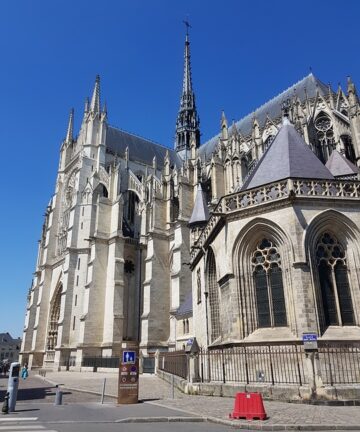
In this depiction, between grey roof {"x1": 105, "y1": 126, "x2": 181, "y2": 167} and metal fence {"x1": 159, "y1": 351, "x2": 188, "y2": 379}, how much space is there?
24.9m

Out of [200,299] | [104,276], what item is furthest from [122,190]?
[200,299]

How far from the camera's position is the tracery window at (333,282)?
1000 cm

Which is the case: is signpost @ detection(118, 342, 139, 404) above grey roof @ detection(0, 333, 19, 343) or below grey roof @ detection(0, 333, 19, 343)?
below

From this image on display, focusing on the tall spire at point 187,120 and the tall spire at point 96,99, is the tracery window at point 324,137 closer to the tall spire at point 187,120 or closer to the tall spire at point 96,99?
the tall spire at point 96,99

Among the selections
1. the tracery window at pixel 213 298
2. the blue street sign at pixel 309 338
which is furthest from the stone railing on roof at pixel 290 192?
the blue street sign at pixel 309 338

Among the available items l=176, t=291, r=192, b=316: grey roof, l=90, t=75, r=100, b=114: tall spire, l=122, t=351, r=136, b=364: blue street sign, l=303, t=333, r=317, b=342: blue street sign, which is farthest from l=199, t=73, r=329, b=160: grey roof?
l=122, t=351, r=136, b=364: blue street sign

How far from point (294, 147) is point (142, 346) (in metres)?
17.7

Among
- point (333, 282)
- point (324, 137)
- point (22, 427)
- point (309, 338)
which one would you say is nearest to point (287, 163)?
point (333, 282)

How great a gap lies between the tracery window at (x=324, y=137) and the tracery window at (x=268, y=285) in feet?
50.5

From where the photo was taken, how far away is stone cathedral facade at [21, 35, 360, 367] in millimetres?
10453

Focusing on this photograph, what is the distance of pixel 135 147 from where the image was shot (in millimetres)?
42125

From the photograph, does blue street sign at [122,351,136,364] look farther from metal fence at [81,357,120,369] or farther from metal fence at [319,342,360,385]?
metal fence at [81,357,120,369]

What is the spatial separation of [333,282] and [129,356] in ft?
19.5

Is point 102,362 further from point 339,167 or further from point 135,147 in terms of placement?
point 135,147
